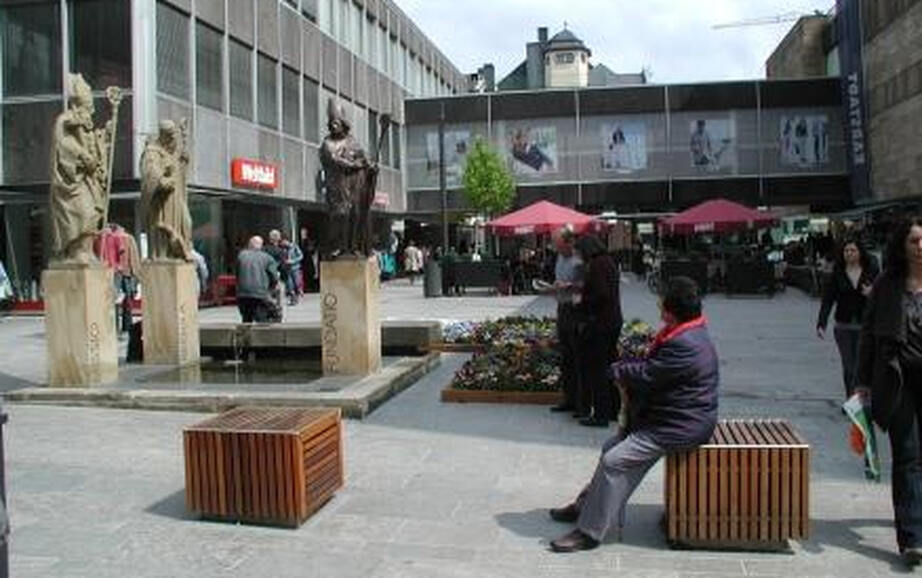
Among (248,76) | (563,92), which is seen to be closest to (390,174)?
(563,92)

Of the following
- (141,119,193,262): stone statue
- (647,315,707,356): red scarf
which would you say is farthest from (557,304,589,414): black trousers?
(141,119,193,262): stone statue

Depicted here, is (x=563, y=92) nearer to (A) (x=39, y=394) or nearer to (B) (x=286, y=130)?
(B) (x=286, y=130)

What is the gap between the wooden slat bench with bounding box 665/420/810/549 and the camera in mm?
6203

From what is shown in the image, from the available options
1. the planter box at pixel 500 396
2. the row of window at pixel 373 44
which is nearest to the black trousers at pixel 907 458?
the planter box at pixel 500 396

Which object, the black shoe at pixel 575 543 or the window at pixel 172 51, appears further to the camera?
the window at pixel 172 51

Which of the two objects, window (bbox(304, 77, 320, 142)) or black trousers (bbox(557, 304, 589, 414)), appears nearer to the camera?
black trousers (bbox(557, 304, 589, 414))

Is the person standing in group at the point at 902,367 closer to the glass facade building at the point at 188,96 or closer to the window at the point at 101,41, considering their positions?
the glass facade building at the point at 188,96

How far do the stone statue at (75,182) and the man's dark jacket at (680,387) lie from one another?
733 cm

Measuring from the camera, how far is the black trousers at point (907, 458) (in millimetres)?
6023

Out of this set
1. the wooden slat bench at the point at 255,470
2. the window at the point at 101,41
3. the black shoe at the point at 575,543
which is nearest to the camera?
the black shoe at the point at 575,543

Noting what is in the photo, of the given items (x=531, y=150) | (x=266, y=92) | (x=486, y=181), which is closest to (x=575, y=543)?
(x=266, y=92)

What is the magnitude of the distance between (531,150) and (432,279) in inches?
841

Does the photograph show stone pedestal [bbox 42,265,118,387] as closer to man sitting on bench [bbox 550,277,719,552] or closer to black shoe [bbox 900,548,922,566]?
man sitting on bench [bbox 550,277,719,552]

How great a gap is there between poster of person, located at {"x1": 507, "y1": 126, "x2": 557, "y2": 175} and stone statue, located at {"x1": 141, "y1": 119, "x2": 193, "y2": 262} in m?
38.3
